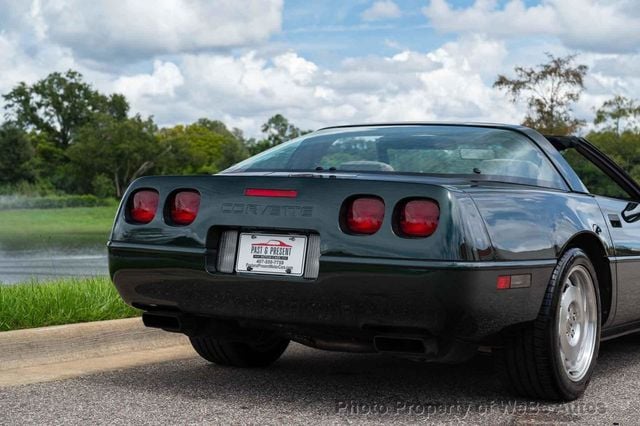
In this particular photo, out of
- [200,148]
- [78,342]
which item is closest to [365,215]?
[78,342]

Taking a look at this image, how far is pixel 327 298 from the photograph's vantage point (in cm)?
401

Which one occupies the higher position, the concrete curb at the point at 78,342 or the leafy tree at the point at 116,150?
the leafy tree at the point at 116,150

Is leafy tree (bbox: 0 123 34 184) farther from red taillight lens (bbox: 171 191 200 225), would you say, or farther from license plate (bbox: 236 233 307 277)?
license plate (bbox: 236 233 307 277)

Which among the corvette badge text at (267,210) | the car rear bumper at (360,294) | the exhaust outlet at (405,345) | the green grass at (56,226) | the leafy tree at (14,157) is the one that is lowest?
the green grass at (56,226)

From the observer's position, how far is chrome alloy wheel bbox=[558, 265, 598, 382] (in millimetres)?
4508

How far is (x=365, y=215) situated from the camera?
13.2 ft

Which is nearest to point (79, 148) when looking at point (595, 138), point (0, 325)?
point (595, 138)

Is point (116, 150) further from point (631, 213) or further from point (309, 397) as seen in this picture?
point (309, 397)

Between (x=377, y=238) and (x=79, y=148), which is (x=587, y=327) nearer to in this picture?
(x=377, y=238)

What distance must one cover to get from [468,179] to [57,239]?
106 feet

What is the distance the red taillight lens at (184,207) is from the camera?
4376 millimetres

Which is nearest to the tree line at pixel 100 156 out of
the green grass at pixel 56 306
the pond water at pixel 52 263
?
the pond water at pixel 52 263

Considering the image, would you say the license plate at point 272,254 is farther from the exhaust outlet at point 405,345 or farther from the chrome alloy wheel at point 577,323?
the chrome alloy wheel at point 577,323

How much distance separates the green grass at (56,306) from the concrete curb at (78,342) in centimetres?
25
